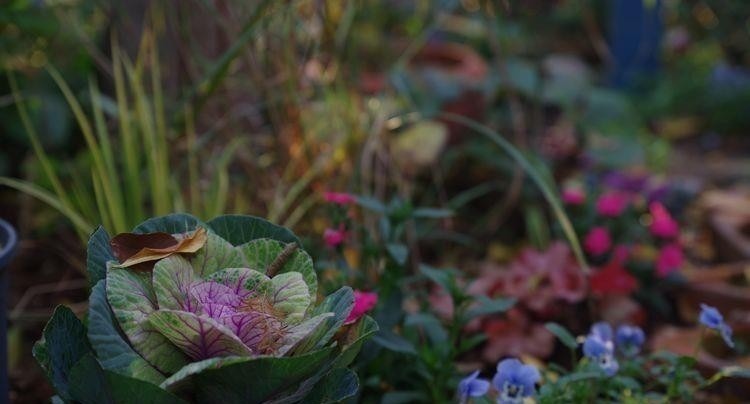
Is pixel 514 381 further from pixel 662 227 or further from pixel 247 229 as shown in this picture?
pixel 662 227

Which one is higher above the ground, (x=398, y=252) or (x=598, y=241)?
(x=398, y=252)

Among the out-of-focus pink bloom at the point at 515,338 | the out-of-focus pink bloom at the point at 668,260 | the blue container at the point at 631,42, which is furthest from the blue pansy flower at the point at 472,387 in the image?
the blue container at the point at 631,42

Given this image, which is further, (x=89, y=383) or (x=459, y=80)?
(x=459, y=80)

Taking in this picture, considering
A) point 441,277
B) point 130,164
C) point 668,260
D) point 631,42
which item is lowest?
point 631,42

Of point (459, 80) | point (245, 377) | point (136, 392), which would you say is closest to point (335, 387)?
point (245, 377)

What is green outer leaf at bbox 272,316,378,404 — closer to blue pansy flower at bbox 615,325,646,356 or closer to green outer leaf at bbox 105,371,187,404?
green outer leaf at bbox 105,371,187,404

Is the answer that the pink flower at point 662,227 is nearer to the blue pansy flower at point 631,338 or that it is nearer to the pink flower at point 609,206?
the pink flower at point 609,206

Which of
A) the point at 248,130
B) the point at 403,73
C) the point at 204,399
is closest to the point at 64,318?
the point at 204,399
